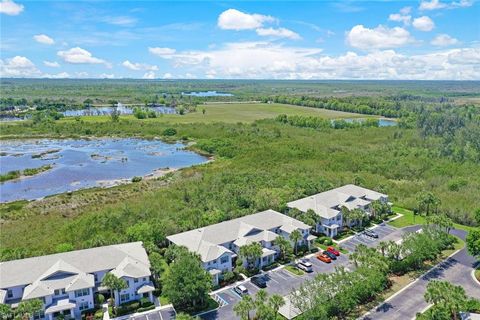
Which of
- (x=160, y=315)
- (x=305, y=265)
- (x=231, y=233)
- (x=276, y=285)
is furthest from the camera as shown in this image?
(x=231, y=233)

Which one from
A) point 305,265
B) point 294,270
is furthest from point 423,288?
point 294,270

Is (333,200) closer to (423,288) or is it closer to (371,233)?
(371,233)

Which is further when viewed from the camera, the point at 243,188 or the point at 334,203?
the point at 243,188

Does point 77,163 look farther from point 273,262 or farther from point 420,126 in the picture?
point 420,126

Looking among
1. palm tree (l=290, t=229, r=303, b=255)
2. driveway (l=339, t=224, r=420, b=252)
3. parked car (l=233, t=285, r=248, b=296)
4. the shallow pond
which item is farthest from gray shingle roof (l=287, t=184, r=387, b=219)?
the shallow pond

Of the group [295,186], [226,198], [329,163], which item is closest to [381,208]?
[295,186]

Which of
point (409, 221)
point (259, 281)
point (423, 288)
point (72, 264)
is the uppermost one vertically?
point (72, 264)
